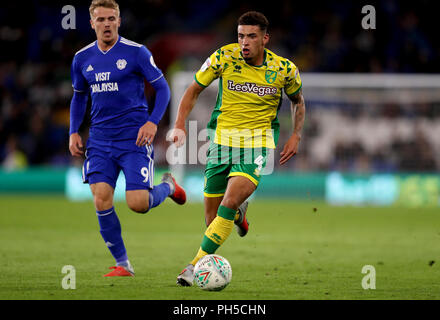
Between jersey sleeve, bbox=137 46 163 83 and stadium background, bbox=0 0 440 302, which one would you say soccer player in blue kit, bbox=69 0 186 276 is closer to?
jersey sleeve, bbox=137 46 163 83

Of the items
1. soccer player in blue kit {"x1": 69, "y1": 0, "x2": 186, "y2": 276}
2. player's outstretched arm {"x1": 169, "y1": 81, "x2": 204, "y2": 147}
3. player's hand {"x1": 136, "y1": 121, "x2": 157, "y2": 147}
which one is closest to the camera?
player's outstretched arm {"x1": 169, "y1": 81, "x2": 204, "y2": 147}

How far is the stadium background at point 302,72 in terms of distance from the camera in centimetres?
1762

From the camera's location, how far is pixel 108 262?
784cm

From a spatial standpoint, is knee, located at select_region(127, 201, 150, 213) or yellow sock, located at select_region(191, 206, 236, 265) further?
knee, located at select_region(127, 201, 150, 213)

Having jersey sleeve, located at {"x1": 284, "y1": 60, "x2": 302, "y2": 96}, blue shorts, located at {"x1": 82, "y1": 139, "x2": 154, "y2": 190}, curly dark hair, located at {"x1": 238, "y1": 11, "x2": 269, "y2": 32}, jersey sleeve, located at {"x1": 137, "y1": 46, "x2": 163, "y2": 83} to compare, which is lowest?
blue shorts, located at {"x1": 82, "y1": 139, "x2": 154, "y2": 190}

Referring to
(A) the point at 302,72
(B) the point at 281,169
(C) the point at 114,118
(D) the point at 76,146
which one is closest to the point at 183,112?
(C) the point at 114,118

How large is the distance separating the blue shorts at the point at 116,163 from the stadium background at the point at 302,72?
34.7ft

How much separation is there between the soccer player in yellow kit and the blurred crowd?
1200cm

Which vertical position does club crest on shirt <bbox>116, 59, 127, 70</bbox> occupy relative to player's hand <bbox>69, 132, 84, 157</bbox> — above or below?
above

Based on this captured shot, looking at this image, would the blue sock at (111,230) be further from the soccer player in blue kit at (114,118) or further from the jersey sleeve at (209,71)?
the jersey sleeve at (209,71)

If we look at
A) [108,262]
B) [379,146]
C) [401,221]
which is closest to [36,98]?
[379,146]

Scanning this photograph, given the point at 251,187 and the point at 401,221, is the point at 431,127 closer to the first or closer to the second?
the point at 401,221

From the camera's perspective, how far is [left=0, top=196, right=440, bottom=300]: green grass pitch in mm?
6012

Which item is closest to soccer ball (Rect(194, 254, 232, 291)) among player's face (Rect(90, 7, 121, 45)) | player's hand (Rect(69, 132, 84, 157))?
player's hand (Rect(69, 132, 84, 157))
